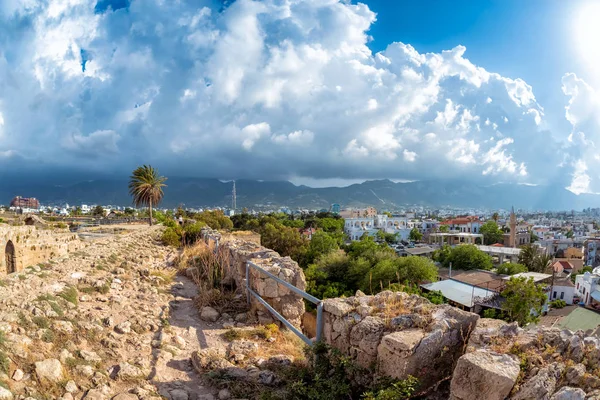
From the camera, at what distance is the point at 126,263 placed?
956 cm

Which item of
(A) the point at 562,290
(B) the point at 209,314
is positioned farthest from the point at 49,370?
(A) the point at 562,290

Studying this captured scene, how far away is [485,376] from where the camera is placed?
251 cm

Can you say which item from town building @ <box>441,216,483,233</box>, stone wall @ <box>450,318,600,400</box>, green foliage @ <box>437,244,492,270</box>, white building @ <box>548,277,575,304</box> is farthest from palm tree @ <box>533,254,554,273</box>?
town building @ <box>441,216,483,233</box>

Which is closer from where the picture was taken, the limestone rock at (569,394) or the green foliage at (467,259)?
the limestone rock at (569,394)

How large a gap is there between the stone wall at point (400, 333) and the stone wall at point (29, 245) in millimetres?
12628

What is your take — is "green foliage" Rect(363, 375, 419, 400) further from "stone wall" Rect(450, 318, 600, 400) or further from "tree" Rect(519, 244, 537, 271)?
"tree" Rect(519, 244, 537, 271)

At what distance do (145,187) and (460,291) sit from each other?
32.0 meters

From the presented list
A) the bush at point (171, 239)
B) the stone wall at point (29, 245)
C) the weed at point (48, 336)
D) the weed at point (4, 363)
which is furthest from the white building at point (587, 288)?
the weed at point (4, 363)

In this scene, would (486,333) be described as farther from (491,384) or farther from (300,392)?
(300,392)

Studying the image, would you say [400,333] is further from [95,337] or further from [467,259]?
[467,259]

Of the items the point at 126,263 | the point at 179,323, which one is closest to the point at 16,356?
the point at 179,323

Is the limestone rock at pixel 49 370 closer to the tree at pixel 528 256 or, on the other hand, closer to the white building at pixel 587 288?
the white building at pixel 587 288

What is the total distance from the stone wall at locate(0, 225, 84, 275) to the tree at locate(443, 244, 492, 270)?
162 ft

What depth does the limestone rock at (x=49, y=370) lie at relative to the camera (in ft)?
11.6
